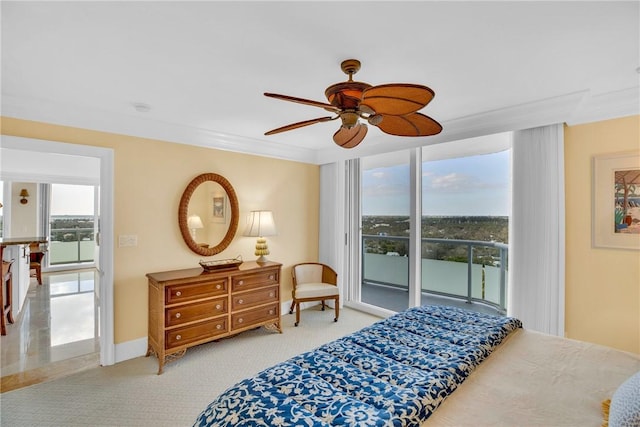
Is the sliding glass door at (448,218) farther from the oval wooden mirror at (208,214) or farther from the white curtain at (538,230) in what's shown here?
the oval wooden mirror at (208,214)

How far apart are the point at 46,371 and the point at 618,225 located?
5213 millimetres

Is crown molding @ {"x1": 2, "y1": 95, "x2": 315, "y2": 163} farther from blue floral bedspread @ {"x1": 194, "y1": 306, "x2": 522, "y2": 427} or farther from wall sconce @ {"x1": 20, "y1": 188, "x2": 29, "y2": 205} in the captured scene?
wall sconce @ {"x1": 20, "y1": 188, "x2": 29, "y2": 205}

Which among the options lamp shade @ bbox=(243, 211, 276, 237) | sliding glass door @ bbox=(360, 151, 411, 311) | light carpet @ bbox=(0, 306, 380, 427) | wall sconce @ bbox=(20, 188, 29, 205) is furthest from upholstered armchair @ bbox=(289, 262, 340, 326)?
wall sconce @ bbox=(20, 188, 29, 205)

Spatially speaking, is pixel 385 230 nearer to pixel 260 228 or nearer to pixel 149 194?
pixel 260 228

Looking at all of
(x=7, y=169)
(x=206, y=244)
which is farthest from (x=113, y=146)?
(x=7, y=169)

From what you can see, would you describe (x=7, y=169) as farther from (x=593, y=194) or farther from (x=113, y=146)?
(x=593, y=194)

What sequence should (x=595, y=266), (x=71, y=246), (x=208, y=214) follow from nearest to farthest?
(x=595, y=266) < (x=208, y=214) < (x=71, y=246)

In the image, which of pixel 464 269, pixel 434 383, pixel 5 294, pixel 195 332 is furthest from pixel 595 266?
pixel 5 294

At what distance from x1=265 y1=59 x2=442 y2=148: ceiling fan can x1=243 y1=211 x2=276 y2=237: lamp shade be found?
2.00 metres

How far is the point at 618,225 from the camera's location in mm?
2615

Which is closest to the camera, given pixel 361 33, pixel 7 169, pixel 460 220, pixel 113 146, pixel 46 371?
pixel 361 33

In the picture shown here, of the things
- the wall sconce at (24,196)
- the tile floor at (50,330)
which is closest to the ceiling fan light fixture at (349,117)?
the tile floor at (50,330)

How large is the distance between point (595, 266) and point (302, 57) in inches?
119

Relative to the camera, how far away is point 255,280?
142 inches
